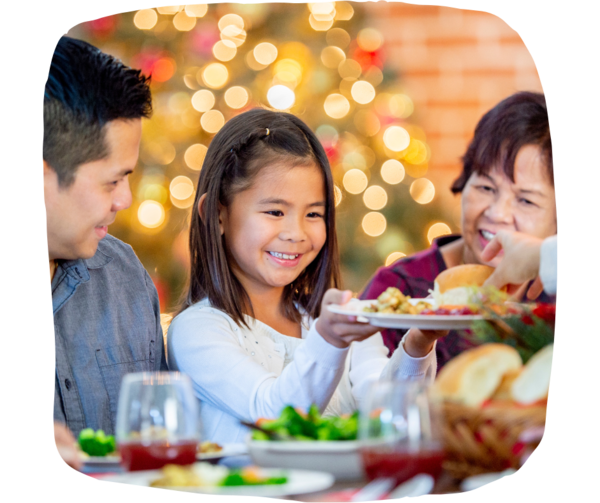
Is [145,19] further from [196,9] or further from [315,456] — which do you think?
[315,456]

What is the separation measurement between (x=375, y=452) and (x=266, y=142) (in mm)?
568

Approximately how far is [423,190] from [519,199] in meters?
0.16

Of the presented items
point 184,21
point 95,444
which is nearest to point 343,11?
point 184,21

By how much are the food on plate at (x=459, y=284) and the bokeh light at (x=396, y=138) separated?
8.9 inches

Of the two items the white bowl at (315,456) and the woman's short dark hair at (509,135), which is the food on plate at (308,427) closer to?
the white bowl at (315,456)

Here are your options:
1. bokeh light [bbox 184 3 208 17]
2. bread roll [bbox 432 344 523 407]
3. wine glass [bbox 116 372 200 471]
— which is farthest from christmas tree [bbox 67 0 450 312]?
wine glass [bbox 116 372 200 471]

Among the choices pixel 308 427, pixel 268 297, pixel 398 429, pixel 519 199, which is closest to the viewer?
pixel 398 429

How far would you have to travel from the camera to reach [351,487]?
1.41 m

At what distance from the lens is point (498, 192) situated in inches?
61.1

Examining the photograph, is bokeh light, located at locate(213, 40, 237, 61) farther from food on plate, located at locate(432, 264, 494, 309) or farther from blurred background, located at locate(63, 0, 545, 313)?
food on plate, located at locate(432, 264, 494, 309)

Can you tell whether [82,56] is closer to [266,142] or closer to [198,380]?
[266,142]

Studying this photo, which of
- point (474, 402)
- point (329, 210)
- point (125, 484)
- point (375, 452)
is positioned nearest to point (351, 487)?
point (375, 452)

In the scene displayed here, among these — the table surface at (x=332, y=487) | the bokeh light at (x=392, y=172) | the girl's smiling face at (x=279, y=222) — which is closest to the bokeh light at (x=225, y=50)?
the girl's smiling face at (x=279, y=222)

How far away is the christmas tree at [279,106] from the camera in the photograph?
1.58m
